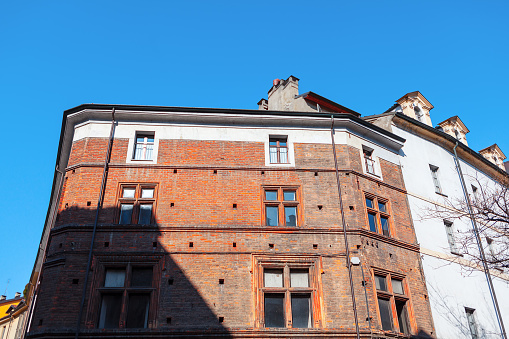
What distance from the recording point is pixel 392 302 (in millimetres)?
18219

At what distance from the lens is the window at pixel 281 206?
19.0 meters

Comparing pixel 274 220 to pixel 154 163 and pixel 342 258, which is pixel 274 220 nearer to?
pixel 342 258

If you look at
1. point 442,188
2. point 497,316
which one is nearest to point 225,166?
point 442,188

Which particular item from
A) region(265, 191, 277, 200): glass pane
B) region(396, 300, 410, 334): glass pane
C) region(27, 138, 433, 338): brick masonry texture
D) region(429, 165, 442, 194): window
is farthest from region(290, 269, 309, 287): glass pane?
region(429, 165, 442, 194): window

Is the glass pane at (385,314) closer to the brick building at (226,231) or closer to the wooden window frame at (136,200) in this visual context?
the brick building at (226,231)

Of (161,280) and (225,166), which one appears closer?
(161,280)

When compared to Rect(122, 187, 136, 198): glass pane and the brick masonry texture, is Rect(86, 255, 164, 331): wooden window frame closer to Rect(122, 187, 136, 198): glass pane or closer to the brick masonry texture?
the brick masonry texture

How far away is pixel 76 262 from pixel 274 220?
794 centimetres

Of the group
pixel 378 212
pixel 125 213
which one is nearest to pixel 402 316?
pixel 378 212

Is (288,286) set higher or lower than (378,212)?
lower

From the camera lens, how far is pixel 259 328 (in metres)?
16.2

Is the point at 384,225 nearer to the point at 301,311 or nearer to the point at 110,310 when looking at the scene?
the point at 301,311

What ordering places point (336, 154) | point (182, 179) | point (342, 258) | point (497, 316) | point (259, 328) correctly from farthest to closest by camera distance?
point (497, 316)
point (336, 154)
point (182, 179)
point (342, 258)
point (259, 328)

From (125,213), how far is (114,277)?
268 centimetres
